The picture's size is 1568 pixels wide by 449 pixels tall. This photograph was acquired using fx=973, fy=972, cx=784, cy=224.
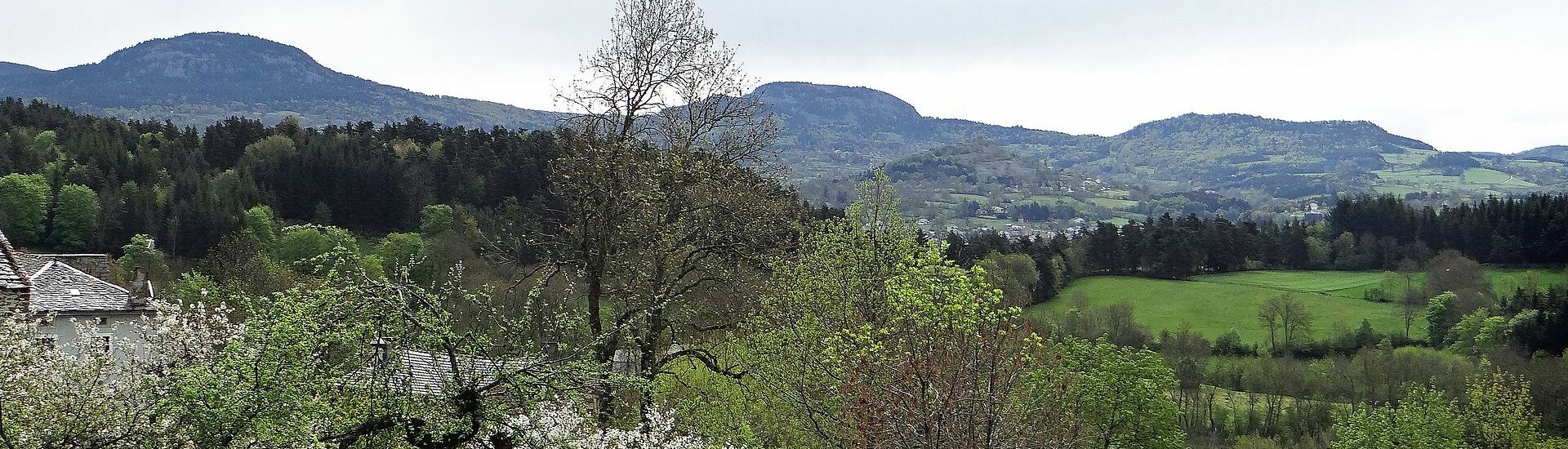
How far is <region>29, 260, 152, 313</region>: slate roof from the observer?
2659cm

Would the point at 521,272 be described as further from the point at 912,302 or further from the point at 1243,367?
the point at 1243,367

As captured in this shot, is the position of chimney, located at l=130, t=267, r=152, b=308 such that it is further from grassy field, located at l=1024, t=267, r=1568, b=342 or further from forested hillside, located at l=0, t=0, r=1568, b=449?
grassy field, located at l=1024, t=267, r=1568, b=342

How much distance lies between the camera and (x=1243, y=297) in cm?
7900

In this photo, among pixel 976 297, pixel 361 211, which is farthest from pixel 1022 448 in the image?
pixel 361 211

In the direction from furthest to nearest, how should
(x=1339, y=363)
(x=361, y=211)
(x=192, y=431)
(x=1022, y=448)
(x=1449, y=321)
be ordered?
(x=361, y=211)
(x=1449, y=321)
(x=1339, y=363)
(x=1022, y=448)
(x=192, y=431)

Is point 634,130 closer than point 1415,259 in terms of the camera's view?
Yes

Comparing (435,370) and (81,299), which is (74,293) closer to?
(81,299)

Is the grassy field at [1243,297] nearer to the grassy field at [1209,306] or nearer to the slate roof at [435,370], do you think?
the grassy field at [1209,306]

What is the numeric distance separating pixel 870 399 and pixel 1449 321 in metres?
73.7

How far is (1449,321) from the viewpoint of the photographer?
6844 centimetres

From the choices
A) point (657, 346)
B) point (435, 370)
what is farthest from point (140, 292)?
point (435, 370)

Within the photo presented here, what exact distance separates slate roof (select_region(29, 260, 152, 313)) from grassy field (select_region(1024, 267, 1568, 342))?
52.8m

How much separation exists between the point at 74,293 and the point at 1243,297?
253ft

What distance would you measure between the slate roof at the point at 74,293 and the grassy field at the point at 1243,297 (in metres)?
52.8
